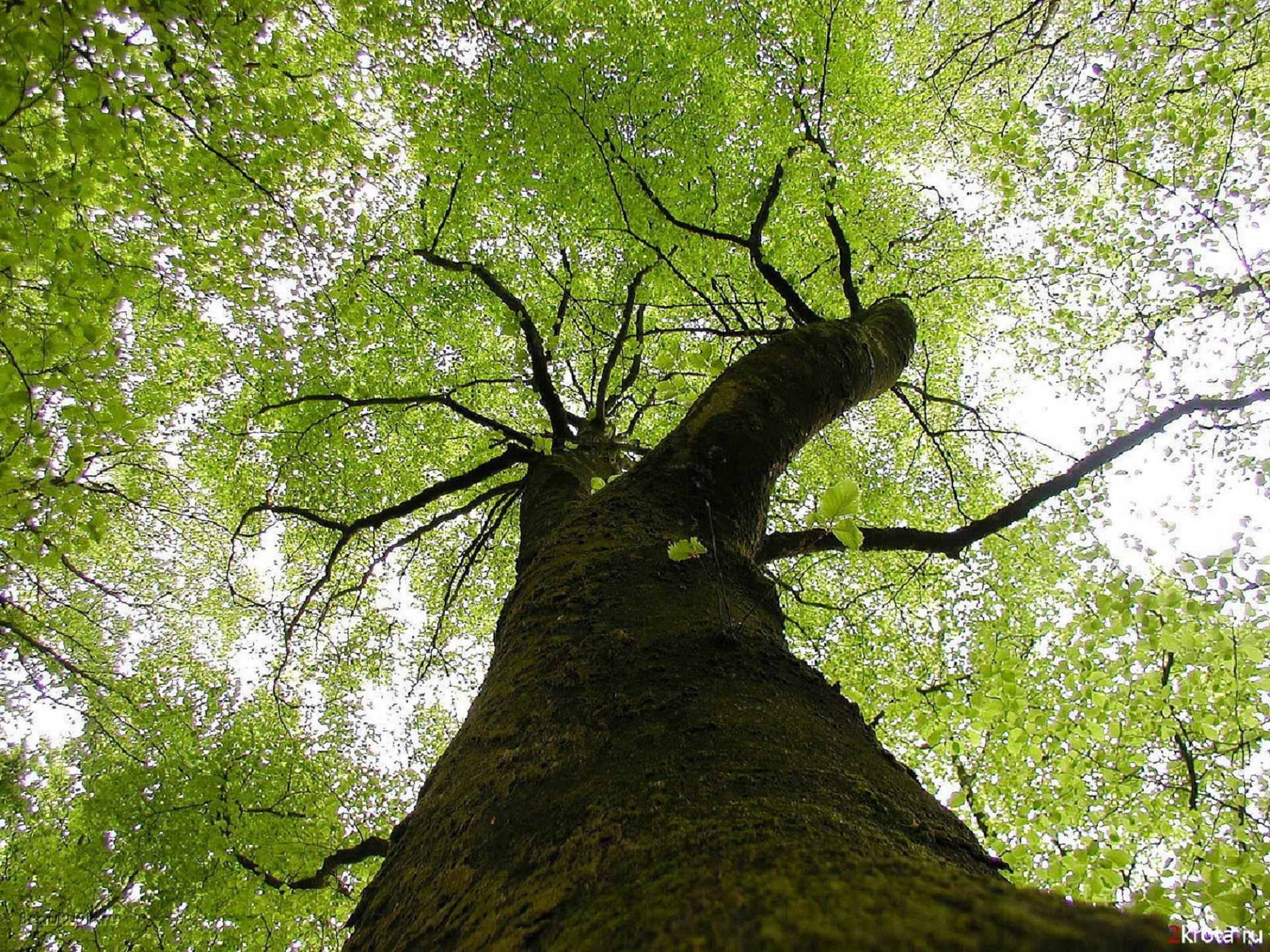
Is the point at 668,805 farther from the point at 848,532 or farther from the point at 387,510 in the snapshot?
the point at 387,510

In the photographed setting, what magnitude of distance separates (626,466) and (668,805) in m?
5.68

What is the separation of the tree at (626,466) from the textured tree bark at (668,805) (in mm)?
11

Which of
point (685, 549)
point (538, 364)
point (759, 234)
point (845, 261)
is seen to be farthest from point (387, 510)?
point (845, 261)

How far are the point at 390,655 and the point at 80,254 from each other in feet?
22.6

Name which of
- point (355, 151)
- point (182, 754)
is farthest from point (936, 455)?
point (182, 754)

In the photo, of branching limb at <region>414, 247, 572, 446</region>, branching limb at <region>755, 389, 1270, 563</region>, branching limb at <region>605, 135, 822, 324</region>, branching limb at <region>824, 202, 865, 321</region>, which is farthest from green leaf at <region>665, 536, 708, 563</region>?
branching limb at <region>824, 202, 865, 321</region>

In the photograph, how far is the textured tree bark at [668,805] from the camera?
0.69 meters

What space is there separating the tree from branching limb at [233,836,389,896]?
6cm

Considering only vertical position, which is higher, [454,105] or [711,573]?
[454,105]

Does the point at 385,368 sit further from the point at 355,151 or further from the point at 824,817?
the point at 824,817

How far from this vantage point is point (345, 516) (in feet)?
24.0

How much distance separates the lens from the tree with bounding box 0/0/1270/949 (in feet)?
4.22

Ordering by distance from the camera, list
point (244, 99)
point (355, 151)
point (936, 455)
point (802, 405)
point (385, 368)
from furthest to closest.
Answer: point (936, 455) → point (385, 368) → point (355, 151) → point (244, 99) → point (802, 405)

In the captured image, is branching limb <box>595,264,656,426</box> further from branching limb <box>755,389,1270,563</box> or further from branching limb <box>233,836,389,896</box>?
branching limb <box>233,836,389,896</box>
